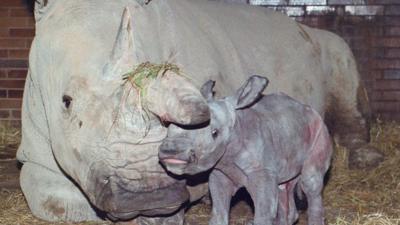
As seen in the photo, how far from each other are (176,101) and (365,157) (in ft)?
12.7

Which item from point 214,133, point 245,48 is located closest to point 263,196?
point 214,133

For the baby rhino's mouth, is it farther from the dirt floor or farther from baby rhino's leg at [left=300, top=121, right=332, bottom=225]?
the dirt floor

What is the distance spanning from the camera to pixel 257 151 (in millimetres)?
4480

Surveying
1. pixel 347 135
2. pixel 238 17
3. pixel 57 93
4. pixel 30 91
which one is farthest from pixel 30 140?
pixel 347 135

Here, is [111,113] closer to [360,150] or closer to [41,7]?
[41,7]

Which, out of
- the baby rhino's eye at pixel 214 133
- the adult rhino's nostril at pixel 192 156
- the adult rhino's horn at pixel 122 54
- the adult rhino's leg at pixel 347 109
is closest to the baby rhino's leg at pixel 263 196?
the baby rhino's eye at pixel 214 133

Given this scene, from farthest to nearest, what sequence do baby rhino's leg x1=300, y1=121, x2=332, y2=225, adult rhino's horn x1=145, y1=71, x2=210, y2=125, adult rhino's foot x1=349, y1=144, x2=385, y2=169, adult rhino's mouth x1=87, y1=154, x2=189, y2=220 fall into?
adult rhino's foot x1=349, y1=144, x2=385, y2=169, baby rhino's leg x1=300, y1=121, x2=332, y2=225, adult rhino's mouth x1=87, y1=154, x2=189, y2=220, adult rhino's horn x1=145, y1=71, x2=210, y2=125

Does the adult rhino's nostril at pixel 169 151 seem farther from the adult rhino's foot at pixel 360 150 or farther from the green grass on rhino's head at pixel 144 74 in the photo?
the adult rhino's foot at pixel 360 150

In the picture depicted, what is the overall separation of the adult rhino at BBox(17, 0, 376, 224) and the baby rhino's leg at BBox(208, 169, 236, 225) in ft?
0.61

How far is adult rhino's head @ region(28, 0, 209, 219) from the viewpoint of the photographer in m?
4.11

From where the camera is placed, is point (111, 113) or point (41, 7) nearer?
point (111, 113)

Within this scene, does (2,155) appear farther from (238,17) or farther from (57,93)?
(57,93)

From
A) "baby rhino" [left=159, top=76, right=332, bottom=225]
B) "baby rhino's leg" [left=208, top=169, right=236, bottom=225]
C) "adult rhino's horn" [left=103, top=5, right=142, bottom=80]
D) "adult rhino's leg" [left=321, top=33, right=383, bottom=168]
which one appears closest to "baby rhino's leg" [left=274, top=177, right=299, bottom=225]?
"baby rhino" [left=159, top=76, right=332, bottom=225]

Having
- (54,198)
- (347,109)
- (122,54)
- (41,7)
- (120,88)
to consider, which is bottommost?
(54,198)
